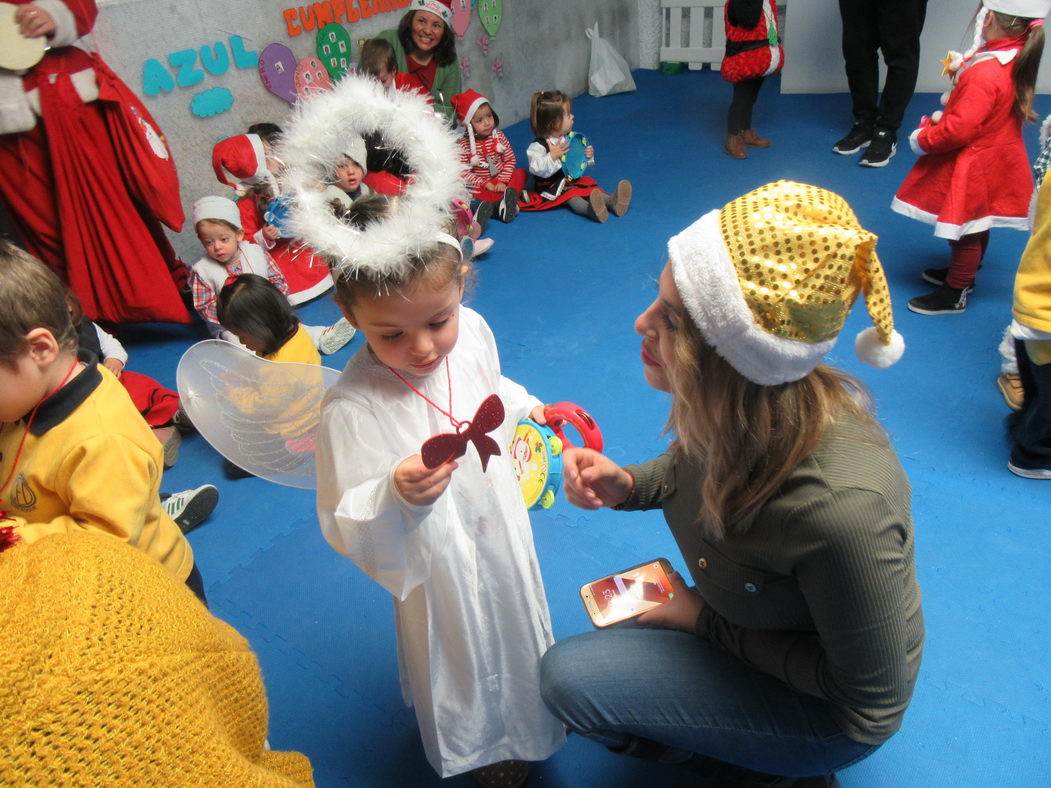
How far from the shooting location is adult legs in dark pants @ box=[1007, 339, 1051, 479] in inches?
82.6

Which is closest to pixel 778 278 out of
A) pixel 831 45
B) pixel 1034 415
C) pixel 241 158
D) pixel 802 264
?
pixel 802 264

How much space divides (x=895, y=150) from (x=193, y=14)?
4.14 metres

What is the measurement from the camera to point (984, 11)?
9.21 ft

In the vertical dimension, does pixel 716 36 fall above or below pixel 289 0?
below

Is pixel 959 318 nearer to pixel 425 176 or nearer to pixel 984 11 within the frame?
pixel 984 11

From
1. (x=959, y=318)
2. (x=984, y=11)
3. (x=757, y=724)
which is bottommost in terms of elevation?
(x=959, y=318)

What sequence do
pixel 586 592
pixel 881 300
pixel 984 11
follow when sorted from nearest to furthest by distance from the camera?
pixel 881 300, pixel 586 592, pixel 984 11

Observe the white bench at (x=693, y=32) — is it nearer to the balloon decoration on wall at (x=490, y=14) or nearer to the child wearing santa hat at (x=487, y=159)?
the balloon decoration on wall at (x=490, y=14)

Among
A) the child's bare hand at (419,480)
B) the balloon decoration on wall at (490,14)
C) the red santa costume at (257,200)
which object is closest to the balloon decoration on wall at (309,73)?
the red santa costume at (257,200)

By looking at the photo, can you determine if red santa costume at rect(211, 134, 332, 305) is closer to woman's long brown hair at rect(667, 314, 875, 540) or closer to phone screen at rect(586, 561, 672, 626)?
phone screen at rect(586, 561, 672, 626)

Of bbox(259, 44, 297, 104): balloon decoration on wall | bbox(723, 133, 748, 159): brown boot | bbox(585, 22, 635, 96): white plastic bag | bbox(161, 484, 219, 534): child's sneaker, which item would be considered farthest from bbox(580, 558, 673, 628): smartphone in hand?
bbox(585, 22, 635, 96): white plastic bag

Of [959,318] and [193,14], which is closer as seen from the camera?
[959,318]

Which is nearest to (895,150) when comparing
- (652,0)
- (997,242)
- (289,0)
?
(997,242)

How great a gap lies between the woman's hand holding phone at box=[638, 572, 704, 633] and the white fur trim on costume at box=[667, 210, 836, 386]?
60 centimetres
